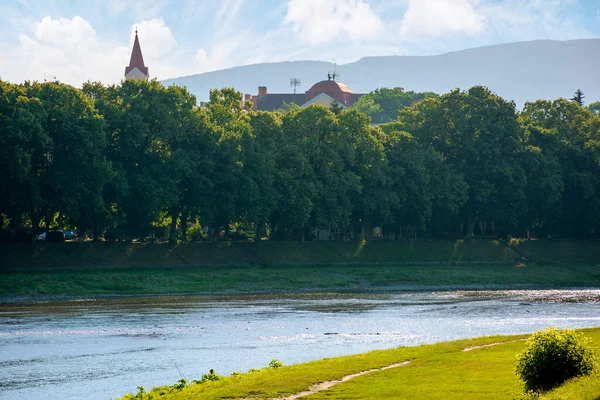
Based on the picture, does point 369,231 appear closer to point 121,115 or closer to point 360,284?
point 360,284

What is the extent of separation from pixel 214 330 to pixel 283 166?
51.2m

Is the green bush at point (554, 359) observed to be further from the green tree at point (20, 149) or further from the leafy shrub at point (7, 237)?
the leafy shrub at point (7, 237)

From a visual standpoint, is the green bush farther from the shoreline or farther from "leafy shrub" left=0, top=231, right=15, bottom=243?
"leafy shrub" left=0, top=231, right=15, bottom=243

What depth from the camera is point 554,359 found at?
86.2ft

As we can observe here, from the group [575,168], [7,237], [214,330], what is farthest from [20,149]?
[575,168]

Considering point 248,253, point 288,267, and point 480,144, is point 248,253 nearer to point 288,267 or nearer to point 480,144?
point 288,267

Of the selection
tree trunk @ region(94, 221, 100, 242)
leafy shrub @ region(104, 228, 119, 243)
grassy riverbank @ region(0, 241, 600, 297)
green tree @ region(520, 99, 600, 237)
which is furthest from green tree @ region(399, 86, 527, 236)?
tree trunk @ region(94, 221, 100, 242)

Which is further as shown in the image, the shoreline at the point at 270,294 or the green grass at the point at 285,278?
the green grass at the point at 285,278

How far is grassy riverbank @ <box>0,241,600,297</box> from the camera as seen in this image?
8419cm

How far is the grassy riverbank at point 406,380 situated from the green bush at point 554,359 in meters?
0.63

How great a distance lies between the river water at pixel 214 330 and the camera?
41.2 metres

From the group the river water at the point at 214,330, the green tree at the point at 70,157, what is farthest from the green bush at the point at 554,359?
the green tree at the point at 70,157

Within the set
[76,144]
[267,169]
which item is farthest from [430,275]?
[76,144]

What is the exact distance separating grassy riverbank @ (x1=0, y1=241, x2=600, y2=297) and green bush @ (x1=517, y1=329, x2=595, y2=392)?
57229 millimetres
